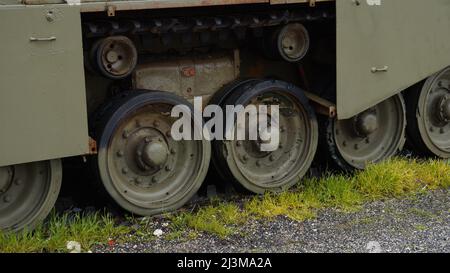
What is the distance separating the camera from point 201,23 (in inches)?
210

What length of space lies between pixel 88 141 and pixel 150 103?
0.60 metres

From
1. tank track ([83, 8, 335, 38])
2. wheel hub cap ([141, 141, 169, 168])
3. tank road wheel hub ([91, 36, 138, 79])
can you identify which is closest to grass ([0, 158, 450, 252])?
wheel hub cap ([141, 141, 169, 168])

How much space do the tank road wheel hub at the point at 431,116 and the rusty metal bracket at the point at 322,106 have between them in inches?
41.5

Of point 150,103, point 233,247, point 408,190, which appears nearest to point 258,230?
point 233,247

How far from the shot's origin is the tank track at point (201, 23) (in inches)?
196

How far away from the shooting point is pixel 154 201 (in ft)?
18.0

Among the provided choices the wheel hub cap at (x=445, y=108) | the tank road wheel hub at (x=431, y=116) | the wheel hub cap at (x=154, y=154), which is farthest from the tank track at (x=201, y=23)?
the wheel hub cap at (x=445, y=108)

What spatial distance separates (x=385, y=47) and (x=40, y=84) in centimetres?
269

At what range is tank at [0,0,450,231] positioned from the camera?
15.1 feet

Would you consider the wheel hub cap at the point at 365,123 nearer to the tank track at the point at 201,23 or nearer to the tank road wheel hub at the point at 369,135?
the tank road wheel hub at the point at 369,135

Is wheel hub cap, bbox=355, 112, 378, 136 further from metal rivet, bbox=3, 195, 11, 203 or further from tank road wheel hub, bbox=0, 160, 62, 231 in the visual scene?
metal rivet, bbox=3, 195, 11, 203

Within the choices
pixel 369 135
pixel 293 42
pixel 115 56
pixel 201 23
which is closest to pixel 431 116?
pixel 369 135

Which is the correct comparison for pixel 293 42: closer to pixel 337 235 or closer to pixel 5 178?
pixel 337 235
